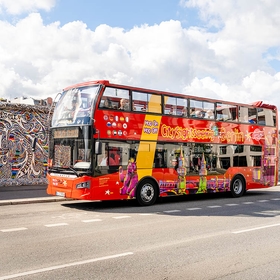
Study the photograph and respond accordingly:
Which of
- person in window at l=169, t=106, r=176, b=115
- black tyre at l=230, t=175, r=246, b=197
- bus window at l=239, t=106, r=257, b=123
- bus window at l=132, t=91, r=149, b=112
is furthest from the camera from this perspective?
bus window at l=239, t=106, r=257, b=123

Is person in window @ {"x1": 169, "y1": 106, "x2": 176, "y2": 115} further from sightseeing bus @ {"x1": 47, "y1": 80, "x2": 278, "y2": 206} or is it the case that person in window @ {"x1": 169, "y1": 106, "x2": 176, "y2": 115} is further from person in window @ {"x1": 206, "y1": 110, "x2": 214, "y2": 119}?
person in window @ {"x1": 206, "y1": 110, "x2": 214, "y2": 119}

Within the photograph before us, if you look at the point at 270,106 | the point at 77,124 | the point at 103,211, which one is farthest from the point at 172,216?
the point at 270,106

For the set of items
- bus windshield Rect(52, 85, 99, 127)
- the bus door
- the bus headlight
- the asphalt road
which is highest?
bus windshield Rect(52, 85, 99, 127)

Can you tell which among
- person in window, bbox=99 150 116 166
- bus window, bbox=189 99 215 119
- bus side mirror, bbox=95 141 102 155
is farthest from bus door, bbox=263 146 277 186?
bus side mirror, bbox=95 141 102 155

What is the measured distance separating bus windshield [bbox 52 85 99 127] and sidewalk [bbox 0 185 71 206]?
2897mm

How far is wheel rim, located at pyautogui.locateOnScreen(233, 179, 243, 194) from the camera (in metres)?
17.1

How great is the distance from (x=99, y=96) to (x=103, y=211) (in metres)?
3.55

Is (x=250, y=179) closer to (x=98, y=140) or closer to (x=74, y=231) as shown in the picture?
(x=98, y=140)

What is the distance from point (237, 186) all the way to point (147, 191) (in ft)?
17.6

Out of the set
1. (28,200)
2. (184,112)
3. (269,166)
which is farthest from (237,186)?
(28,200)

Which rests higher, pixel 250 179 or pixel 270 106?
pixel 270 106

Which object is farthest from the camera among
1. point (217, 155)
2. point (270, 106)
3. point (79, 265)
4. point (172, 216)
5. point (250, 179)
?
point (270, 106)

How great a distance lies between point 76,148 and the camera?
40.5 feet

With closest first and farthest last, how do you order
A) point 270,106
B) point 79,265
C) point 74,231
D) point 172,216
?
point 79,265 → point 74,231 → point 172,216 → point 270,106
